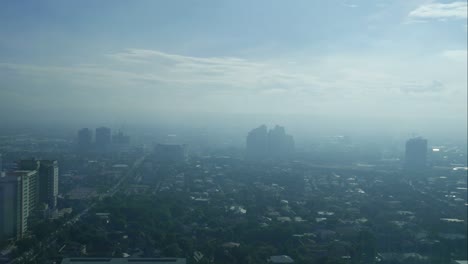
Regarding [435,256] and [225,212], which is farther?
[225,212]

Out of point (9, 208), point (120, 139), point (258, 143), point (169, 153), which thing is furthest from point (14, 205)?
point (258, 143)

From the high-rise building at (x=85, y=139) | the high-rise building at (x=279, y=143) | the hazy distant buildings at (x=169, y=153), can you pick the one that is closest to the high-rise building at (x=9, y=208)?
the high-rise building at (x=85, y=139)

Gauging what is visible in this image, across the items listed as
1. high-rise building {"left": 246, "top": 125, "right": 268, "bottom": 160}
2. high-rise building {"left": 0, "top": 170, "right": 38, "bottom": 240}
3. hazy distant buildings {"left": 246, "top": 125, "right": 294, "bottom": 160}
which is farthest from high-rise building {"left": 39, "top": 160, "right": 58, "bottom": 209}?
high-rise building {"left": 246, "top": 125, "right": 268, "bottom": 160}

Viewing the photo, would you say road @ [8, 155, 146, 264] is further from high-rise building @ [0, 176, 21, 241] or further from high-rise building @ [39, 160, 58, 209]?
high-rise building @ [39, 160, 58, 209]

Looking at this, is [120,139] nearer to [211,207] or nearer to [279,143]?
[279,143]

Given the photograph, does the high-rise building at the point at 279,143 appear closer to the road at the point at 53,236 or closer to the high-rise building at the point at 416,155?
the high-rise building at the point at 416,155

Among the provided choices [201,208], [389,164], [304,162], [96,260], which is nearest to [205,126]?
[304,162]

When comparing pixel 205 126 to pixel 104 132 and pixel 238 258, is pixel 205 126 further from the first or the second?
pixel 238 258
